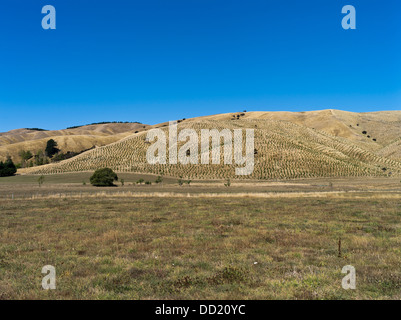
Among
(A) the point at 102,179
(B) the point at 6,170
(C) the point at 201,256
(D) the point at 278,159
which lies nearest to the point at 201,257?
(C) the point at 201,256

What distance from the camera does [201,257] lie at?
1360cm

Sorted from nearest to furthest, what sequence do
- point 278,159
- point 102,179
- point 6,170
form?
point 102,179 < point 6,170 < point 278,159

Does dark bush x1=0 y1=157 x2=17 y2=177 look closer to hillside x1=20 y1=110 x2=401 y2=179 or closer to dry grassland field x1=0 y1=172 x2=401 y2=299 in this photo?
hillside x1=20 y1=110 x2=401 y2=179

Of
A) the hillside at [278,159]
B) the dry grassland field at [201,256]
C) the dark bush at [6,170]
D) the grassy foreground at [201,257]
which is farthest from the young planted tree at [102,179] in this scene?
the dark bush at [6,170]

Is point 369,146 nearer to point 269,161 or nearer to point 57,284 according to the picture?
point 269,161

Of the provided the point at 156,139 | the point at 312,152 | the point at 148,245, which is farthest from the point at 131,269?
the point at 156,139

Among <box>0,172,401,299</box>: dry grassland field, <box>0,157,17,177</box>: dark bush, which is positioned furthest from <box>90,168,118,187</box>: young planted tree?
<box>0,157,17,177</box>: dark bush

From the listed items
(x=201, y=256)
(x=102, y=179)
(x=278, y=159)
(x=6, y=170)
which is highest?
(x=278, y=159)

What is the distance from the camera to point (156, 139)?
152125 millimetres

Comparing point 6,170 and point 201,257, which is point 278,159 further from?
point 201,257

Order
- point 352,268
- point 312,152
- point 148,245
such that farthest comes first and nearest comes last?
point 312,152 < point 148,245 < point 352,268

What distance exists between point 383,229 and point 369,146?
178534 mm

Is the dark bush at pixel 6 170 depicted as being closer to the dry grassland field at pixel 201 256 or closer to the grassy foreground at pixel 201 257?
the dry grassland field at pixel 201 256
